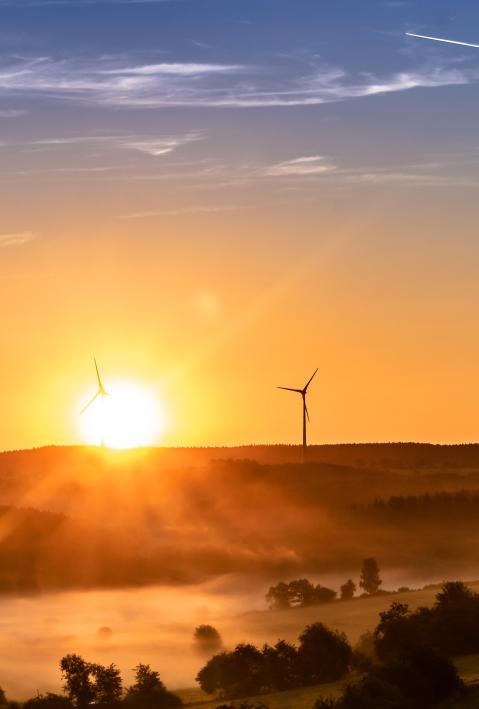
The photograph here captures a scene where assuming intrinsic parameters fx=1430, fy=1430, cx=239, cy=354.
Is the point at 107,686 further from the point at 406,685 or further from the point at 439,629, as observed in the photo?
the point at 406,685

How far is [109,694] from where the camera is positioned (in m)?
114

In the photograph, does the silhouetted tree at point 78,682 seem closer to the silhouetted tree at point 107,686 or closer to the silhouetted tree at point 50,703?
the silhouetted tree at point 107,686

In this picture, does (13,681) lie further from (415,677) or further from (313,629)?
(415,677)

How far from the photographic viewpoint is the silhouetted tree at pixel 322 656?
115m

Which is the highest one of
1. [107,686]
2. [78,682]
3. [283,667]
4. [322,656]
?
[78,682]

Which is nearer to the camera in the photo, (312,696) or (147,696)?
(312,696)

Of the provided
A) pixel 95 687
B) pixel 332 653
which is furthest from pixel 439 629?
pixel 95 687

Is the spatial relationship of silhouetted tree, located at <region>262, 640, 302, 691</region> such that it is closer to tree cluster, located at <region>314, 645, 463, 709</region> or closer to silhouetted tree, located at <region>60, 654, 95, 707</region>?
silhouetted tree, located at <region>60, 654, 95, 707</region>

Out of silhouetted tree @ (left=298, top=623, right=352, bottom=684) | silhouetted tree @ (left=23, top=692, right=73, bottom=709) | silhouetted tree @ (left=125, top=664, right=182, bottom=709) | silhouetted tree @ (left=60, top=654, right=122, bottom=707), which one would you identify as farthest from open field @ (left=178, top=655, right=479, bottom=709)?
silhouetted tree @ (left=23, top=692, right=73, bottom=709)

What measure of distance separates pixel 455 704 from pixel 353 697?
742cm

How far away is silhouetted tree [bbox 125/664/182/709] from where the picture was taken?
368 ft

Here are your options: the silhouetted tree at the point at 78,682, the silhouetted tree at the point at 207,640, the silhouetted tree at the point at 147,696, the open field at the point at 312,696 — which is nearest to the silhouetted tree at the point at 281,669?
the open field at the point at 312,696

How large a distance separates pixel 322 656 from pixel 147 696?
14.6 metres

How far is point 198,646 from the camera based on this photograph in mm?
182000
